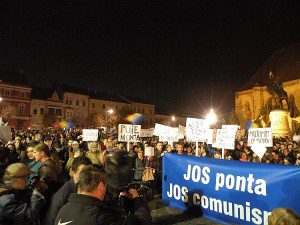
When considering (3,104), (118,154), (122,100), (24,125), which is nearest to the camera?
(118,154)

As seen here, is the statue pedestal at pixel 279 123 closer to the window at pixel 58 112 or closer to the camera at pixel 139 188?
the camera at pixel 139 188

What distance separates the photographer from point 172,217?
6.93 meters

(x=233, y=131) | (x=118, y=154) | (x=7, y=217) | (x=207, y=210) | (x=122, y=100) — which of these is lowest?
(x=207, y=210)

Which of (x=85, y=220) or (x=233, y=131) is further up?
(x=233, y=131)

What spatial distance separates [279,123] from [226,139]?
20134 millimetres

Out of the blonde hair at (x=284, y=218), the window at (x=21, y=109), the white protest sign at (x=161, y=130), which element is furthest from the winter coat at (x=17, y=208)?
the window at (x=21, y=109)

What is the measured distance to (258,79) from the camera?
63.9m

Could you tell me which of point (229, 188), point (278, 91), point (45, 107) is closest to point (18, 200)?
point (229, 188)

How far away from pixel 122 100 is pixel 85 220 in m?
89.8

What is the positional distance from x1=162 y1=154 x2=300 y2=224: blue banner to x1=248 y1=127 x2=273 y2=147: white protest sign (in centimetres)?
437

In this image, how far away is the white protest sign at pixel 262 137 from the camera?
33.8 ft

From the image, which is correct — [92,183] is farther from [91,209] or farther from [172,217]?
[172,217]

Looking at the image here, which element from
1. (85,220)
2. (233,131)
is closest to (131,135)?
(233,131)

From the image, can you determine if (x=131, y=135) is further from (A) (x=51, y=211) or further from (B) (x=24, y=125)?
(B) (x=24, y=125)
